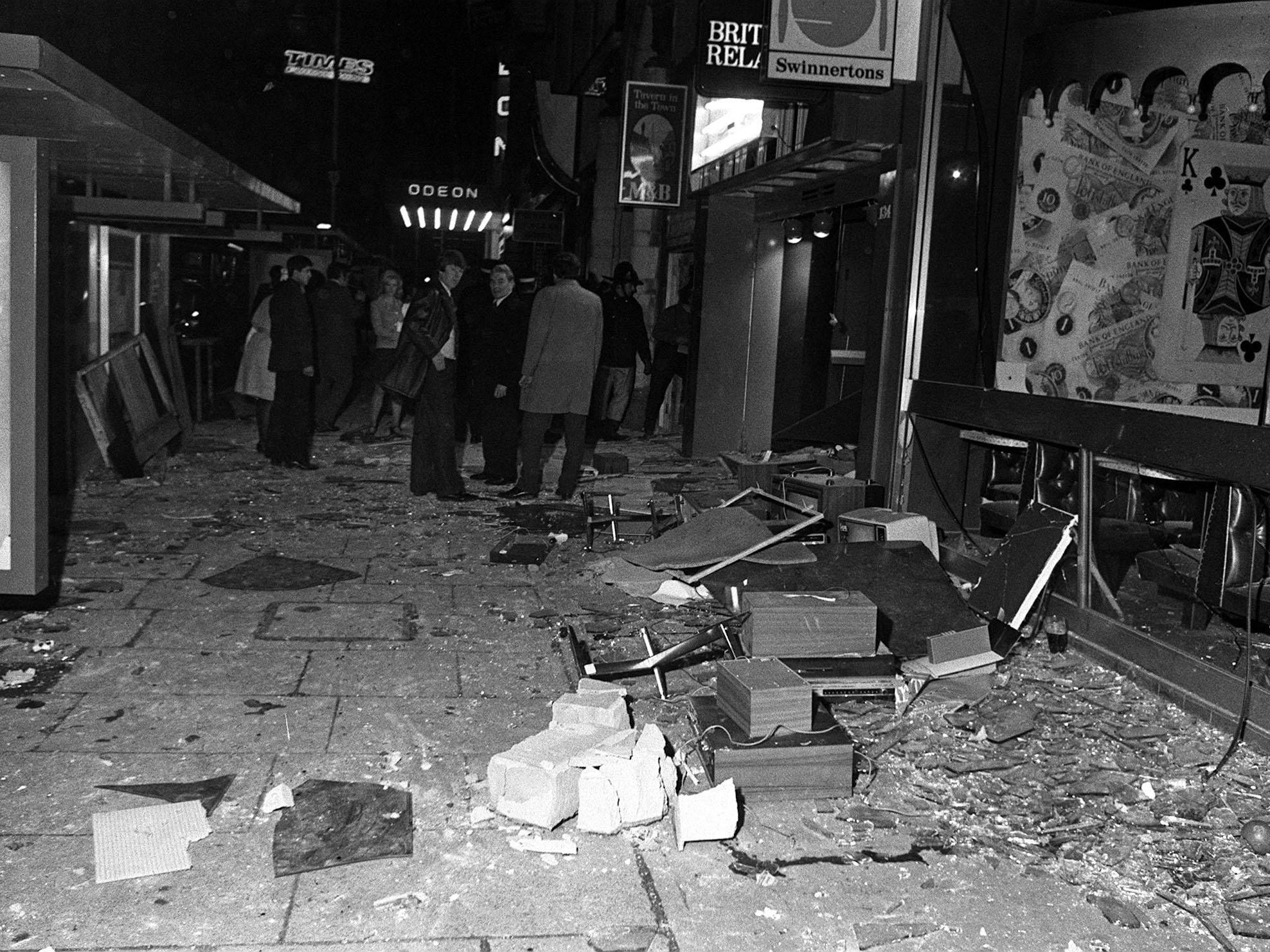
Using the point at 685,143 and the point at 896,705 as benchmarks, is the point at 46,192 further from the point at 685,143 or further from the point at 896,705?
the point at 685,143

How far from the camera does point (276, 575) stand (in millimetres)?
7227

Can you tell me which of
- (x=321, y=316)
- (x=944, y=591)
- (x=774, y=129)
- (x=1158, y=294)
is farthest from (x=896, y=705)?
(x=321, y=316)

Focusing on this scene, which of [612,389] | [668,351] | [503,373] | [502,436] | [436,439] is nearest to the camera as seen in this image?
[436,439]

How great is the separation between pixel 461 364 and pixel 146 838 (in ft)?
34.9

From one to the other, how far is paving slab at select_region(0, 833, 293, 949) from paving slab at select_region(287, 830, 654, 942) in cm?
12

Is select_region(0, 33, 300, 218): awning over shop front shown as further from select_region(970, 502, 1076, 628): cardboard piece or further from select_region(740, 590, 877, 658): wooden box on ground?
select_region(970, 502, 1076, 628): cardboard piece

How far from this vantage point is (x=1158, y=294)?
8633 millimetres

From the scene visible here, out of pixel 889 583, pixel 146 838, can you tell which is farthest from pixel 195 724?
pixel 889 583

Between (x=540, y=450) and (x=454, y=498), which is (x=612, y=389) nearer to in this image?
(x=540, y=450)

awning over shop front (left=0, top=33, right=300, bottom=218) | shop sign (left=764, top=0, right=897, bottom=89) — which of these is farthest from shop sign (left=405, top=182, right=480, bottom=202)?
shop sign (left=764, top=0, right=897, bottom=89)

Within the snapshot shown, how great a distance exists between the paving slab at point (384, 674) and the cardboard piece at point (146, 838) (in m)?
1.35

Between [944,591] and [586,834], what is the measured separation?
301 centimetres

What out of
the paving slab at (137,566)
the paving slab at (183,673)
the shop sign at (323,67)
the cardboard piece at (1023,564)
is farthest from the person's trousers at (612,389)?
the shop sign at (323,67)

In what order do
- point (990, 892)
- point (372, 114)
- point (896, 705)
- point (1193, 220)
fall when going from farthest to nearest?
point (372, 114) < point (1193, 220) < point (896, 705) < point (990, 892)
